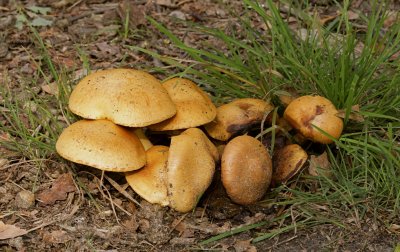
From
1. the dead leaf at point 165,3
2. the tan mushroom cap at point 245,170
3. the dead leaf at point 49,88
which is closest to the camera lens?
the tan mushroom cap at point 245,170

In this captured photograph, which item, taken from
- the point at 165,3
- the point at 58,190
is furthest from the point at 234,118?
the point at 165,3

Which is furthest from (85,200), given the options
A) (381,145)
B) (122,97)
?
(381,145)

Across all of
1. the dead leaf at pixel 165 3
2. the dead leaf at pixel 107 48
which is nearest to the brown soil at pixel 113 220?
the dead leaf at pixel 107 48

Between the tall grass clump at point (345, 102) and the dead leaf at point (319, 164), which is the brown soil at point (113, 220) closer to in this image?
the tall grass clump at point (345, 102)

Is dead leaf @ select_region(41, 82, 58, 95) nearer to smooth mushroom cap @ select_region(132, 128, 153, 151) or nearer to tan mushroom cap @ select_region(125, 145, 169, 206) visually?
smooth mushroom cap @ select_region(132, 128, 153, 151)

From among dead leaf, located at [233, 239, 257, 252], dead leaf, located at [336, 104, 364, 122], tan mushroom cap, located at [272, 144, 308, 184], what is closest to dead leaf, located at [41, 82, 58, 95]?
tan mushroom cap, located at [272, 144, 308, 184]

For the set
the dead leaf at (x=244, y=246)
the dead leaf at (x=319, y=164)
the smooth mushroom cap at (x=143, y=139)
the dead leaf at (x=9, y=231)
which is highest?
the smooth mushroom cap at (x=143, y=139)

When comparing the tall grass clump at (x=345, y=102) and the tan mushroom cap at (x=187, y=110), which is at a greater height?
the tan mushroom cap at (x=187, y=110)

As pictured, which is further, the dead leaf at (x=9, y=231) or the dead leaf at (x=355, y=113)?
the dead leaf at (x=355, y=113)
